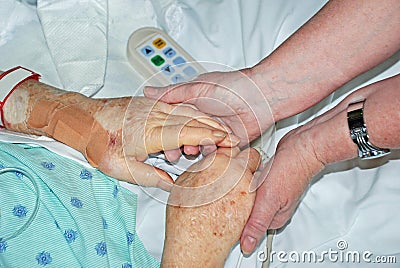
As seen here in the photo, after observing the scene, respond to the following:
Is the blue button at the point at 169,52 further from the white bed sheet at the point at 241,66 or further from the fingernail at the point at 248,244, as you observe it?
the fingernail at the point at 248,244

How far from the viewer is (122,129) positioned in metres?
1.11

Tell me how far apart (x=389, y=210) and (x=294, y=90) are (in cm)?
32

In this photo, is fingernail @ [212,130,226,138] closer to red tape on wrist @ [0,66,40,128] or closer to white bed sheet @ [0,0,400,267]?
white bed sheet @ [0,0,400,267]

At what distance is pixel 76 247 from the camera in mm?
1039

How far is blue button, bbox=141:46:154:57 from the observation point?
143 cm

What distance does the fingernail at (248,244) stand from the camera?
1052 millimetres

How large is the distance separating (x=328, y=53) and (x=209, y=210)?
371mm

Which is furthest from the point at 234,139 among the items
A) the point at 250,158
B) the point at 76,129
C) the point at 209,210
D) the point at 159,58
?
the point at 159,58

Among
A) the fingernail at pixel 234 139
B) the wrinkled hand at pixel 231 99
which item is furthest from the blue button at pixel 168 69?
the fingernail at pixel 234 139

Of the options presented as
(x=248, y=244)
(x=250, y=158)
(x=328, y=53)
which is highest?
(x=328, y=53)

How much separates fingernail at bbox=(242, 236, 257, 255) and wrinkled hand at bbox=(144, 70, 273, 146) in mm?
209

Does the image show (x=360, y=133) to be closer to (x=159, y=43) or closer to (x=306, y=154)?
(x=306, y=154)

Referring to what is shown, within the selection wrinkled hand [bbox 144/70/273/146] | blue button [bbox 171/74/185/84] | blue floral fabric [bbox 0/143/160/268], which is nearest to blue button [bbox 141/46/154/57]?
blue button [bbox 171/74/185/84]

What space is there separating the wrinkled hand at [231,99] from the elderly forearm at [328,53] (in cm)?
2
